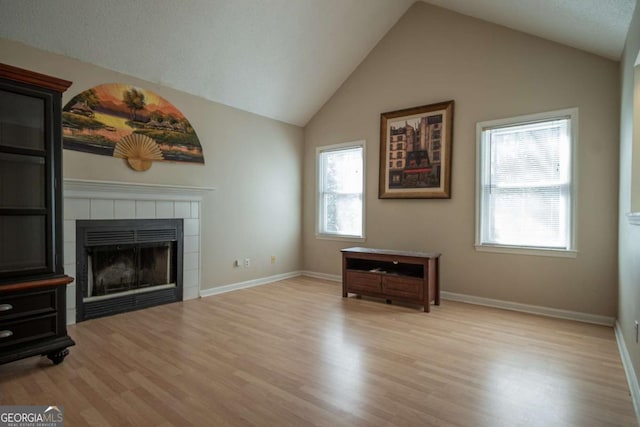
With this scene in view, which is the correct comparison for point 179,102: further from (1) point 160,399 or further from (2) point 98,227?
(1) point 160,399

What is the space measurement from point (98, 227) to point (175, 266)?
3.30 ft

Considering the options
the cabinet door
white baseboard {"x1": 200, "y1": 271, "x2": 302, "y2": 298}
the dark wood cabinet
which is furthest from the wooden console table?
the cabinet door

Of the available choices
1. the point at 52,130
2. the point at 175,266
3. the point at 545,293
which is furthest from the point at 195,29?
the point at 545,293

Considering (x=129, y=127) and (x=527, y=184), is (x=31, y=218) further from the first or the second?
(x=527, y=184)

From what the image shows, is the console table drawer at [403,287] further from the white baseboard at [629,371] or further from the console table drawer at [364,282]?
the white baseboard at [629,371]

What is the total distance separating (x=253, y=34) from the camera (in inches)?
159

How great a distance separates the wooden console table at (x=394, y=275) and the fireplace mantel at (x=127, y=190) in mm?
2159

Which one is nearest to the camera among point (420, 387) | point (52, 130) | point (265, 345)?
point (420, 387)

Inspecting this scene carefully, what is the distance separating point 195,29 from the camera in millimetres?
3699

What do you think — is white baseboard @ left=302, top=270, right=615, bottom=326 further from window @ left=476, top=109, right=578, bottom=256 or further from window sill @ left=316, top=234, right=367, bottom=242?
window sill @ left=316, top=234, right=367, bottom=242

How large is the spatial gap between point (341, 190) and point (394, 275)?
192 centimetres

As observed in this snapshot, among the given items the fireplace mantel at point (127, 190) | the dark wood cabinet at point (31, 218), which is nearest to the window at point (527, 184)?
the fireplace mantel at point (127, 190)

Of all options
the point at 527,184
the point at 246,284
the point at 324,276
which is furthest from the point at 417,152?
the point at 246,284

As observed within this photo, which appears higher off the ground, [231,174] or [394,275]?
[231,174]
